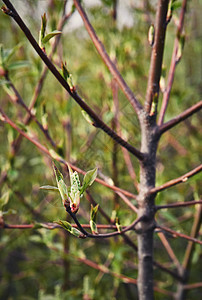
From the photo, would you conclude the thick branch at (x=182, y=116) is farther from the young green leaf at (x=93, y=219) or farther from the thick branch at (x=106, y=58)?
the young green leaf at (x=93, y=219)

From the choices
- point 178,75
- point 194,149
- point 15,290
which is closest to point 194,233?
point 194,149

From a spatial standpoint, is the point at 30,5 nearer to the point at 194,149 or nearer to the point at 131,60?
the point at 131,60

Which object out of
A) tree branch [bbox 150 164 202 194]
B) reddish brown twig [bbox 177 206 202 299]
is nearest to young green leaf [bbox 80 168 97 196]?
tree branch [bbox 150 164 202 194]

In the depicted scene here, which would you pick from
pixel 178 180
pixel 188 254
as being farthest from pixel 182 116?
pixel 188 254

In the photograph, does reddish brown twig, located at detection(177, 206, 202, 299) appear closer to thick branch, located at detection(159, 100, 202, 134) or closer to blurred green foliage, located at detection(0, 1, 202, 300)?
blurred green foliage, located at detection(0, 1, 202, 300)

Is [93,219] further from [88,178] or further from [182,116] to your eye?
[182,116]
